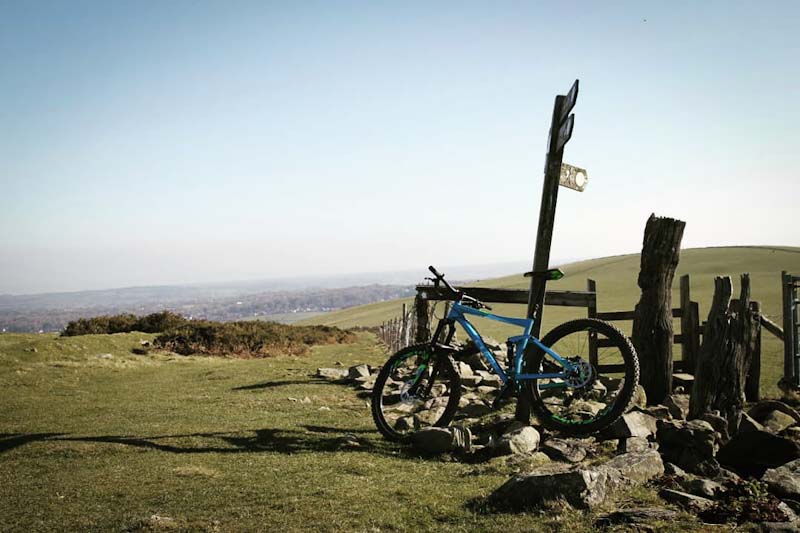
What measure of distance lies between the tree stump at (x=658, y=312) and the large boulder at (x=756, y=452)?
3091 mm

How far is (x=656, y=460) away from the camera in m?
5.36

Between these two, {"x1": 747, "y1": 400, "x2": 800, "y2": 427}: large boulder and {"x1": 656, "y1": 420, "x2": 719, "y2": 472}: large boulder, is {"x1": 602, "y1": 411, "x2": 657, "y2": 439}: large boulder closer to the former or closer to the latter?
{"x1": 656, "y1": 420, "x2": 719, "y2": 472}: large boulder

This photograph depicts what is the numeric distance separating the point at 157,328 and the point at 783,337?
79.1 ft

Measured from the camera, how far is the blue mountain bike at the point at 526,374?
6602 mm

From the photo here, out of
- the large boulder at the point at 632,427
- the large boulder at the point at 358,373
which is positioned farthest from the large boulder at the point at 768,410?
the large boulder at the point at 358,373

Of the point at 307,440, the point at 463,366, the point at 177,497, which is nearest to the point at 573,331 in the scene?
the point at 307,440

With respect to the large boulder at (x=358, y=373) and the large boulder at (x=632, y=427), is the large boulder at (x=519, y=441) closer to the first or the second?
the large boulder at (x=632, y=427)

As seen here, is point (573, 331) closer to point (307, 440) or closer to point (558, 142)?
point (558, 142)

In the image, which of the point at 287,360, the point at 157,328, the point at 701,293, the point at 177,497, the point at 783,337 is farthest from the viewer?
the point at 701,293

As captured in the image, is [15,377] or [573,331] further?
[15,377]

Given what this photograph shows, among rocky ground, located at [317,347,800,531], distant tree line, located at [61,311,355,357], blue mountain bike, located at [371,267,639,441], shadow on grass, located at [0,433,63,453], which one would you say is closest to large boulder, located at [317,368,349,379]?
blue mountain bike, located at [371,267,639,441]

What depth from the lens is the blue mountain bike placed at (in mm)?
6602

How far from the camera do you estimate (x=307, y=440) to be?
25.8ft

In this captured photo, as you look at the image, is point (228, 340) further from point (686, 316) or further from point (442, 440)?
point (442, 440)
